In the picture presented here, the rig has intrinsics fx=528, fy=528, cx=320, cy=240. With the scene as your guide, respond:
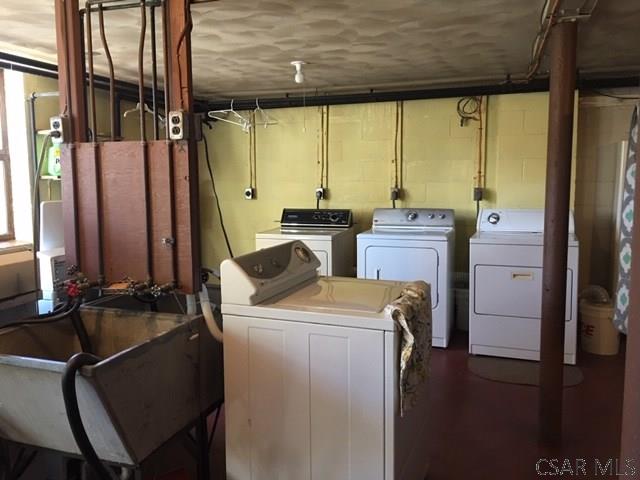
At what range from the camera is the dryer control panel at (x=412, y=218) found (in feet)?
14.9

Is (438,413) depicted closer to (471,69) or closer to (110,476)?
(110,476)

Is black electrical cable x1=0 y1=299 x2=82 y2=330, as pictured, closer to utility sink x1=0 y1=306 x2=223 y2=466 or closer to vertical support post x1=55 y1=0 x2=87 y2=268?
utility sink x1=0 y1=306 x2=223 y2=466

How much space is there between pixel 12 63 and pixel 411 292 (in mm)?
3157

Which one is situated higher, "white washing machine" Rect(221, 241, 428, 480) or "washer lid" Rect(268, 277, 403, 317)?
"washer lid" Rect(268, 277, 403, 317)

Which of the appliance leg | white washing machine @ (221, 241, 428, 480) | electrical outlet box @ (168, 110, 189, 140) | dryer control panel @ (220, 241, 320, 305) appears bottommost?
the appliance leg

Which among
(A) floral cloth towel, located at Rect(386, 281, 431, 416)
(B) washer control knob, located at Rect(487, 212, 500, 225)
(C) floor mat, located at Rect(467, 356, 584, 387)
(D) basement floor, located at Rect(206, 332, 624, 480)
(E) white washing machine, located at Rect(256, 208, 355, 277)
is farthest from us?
(E) white washing machine, located at Rect(256, 208, 355, 277)

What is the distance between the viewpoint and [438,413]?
314cm

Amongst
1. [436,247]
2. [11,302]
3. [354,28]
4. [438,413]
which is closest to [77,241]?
[11,302]

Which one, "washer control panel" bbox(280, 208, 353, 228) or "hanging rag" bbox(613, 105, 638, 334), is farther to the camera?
"washer control panel" bbox(280, 208, 353, 228)

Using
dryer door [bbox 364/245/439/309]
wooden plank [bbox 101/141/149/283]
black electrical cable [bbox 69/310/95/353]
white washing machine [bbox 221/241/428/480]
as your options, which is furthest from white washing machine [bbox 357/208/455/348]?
black electrical cable [bbox 69/310/95/353]

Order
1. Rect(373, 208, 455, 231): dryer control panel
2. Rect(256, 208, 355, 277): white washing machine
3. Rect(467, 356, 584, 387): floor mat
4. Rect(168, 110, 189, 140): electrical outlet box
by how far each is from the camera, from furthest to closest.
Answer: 1. Rect(373, 208, 455, 231): dryer control panel
2. Rect(256, 208, 355, 277): white washing machine
3. Rect(467, 356, 584, 387): floor mat
4. Rect(168, 110, 189, 140): electrical outlet box

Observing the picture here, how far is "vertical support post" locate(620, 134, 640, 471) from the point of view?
0.99m

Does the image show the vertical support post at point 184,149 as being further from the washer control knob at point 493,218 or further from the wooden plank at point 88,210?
the washer control knob at point 493,218

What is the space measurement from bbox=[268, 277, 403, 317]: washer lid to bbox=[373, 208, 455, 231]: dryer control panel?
2270mm
